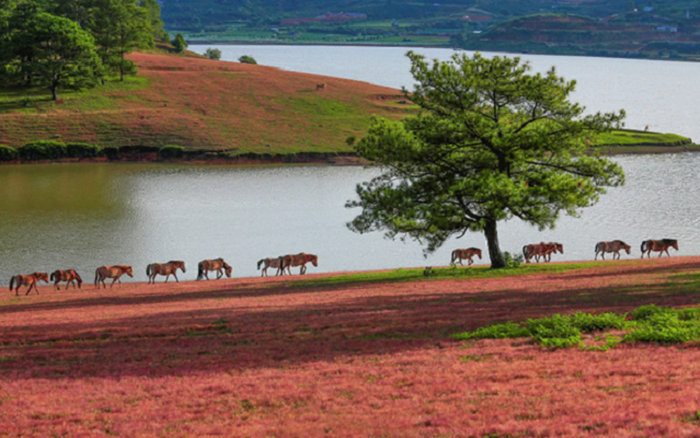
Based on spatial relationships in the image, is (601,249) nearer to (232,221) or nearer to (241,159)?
(232,221)

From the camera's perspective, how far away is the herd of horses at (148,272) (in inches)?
1457

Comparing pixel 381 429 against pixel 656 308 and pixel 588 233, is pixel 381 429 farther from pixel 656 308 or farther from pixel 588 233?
pixel 588 233

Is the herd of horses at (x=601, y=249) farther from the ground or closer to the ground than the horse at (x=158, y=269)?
closer to the ground

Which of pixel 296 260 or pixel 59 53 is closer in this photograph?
pixel 296 260

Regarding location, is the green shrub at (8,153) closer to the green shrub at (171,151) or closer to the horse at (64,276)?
the green shrub at (171,151)

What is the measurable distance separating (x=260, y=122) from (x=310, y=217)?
50.1 metres

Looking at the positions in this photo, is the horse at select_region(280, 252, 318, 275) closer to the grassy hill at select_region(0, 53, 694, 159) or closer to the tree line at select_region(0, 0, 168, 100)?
the grassy hill at select_region(0, 53, 694, 159)

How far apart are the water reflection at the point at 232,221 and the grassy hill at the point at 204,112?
12.4m

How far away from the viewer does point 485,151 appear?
36.7 metres

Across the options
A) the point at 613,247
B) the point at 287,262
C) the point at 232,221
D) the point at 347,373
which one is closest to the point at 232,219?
the point at 232,221

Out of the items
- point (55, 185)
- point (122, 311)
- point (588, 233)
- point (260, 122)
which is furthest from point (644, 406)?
point (260, 122)

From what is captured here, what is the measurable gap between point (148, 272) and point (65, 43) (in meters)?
76.4

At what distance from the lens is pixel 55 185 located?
76.6 meters

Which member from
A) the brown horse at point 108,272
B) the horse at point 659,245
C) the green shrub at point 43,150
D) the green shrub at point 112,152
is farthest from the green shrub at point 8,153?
the horse at point 659,245
